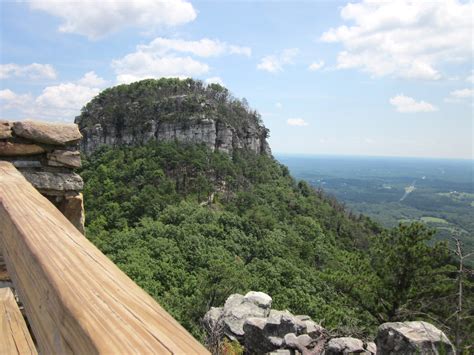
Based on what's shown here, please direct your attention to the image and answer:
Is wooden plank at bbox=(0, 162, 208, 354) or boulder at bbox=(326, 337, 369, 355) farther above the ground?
wooden plank at bbox=(0, 162, 208, 354)

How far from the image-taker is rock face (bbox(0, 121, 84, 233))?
2.73 m

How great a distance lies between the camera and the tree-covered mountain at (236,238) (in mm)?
14155

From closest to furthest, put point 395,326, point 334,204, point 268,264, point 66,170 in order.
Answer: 1. point 66,170
2. point 395,326
3. point 268,264
4. point 334,204

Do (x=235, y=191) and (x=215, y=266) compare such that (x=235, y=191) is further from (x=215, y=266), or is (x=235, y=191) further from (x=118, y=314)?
(x=118, y=314)

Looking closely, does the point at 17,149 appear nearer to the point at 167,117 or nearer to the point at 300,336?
the point at 300,336

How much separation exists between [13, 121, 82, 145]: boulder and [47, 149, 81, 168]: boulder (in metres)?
0.11

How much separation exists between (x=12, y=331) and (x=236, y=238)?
3497 centimetres

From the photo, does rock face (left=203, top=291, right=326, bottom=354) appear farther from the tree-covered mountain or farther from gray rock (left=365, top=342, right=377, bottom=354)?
the tree-covered mountain

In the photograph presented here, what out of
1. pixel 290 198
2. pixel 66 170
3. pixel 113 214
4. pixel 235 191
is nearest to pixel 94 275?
pixel 66 170

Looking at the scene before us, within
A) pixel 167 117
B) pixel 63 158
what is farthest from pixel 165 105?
pixel 63 158

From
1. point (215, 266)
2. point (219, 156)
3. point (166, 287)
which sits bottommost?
point (166, 287)

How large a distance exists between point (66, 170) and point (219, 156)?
1928 inches

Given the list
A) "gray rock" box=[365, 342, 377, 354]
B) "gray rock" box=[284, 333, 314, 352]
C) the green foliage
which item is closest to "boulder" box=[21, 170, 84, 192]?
"gray rock" box=[284, 333, 314, 352]

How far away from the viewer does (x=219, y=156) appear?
170ft
